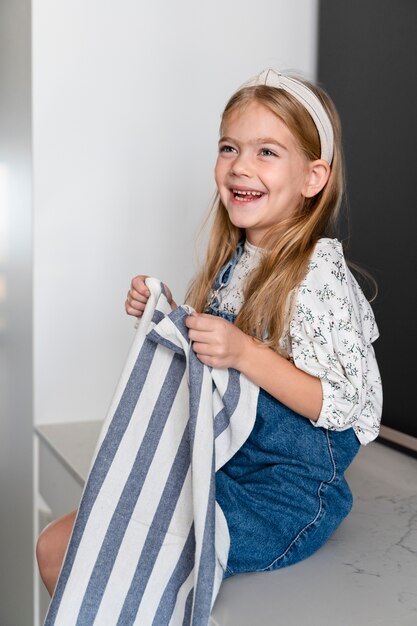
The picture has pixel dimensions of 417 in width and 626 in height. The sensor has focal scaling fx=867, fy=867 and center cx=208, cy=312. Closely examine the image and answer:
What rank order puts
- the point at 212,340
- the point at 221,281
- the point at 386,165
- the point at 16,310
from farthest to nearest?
the point at 16,310
the point at 386,165
the point at 221,281
the point at 212,340

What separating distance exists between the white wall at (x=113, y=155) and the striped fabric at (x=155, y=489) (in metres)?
0.64

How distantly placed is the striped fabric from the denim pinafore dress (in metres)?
0.03

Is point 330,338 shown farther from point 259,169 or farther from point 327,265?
point 259,169

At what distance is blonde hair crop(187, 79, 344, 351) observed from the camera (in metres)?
1.03

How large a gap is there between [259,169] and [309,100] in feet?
0.36

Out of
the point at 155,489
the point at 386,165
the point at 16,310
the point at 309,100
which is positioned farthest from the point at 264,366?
the point at 16,310

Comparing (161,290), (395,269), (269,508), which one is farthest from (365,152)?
(269,508)

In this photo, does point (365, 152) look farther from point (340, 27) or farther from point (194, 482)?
point (194, 482)

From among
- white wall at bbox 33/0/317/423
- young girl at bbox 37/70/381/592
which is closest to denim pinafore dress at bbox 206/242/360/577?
young girl at bbox 37/70/381/592

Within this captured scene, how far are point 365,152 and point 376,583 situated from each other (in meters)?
0.85

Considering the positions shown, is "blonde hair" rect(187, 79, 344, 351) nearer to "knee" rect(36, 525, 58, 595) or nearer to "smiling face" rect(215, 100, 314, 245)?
"smiling face" rect(215, 100, 314, 245)

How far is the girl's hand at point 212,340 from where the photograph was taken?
0.92 meters

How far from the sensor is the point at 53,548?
1083 millimetres

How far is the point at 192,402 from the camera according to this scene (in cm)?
91
